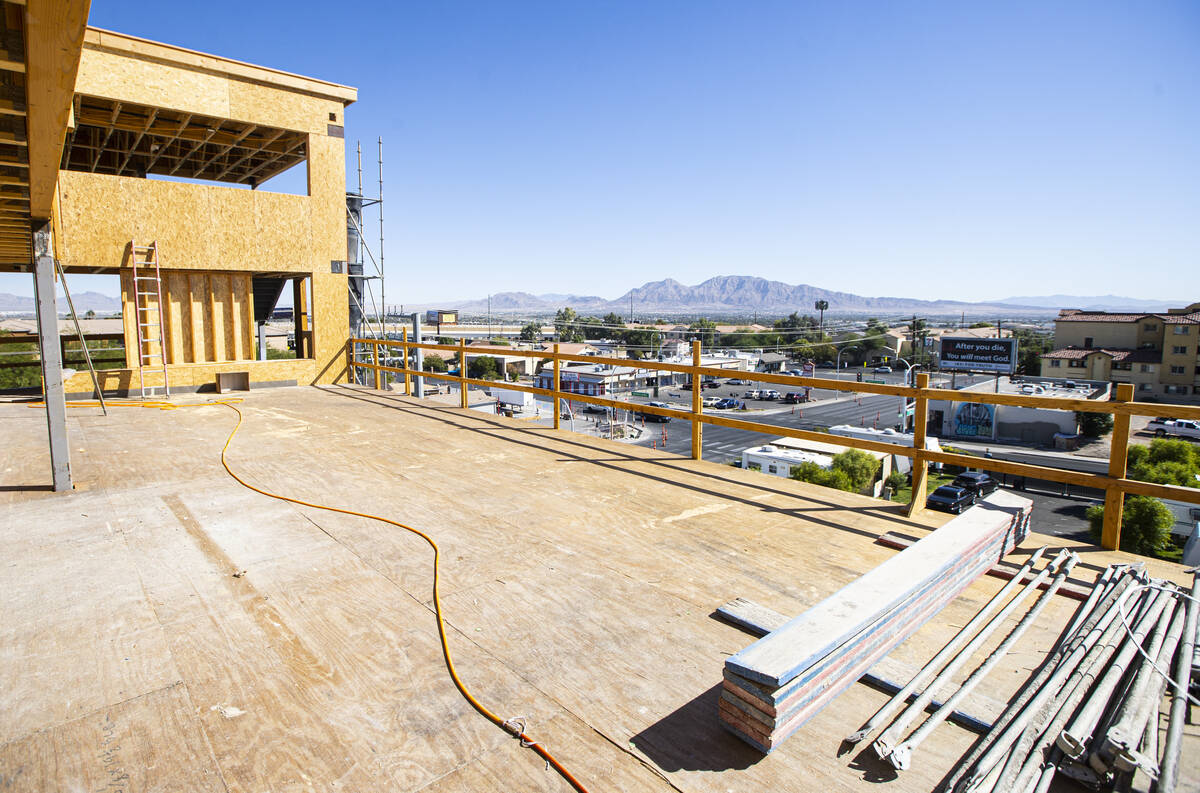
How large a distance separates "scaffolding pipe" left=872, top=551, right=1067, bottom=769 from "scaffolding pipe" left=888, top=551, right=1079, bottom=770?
0.01 meters

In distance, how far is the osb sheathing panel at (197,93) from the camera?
11102mm

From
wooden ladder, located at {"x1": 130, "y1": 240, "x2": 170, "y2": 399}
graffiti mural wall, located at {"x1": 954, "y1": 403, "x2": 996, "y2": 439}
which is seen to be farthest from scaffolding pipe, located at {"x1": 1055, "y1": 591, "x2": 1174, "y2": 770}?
graffiti mural wall, located at {"x1": 954, "y1": 403, "x2": 996, "y2": 439}

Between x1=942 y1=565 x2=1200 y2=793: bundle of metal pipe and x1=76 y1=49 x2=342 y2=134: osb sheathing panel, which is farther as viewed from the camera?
x1=76 y1=49 x2=342 y2=134: osb sheathing panel

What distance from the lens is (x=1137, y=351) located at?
58875 mm

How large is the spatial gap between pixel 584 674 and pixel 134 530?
3.80m

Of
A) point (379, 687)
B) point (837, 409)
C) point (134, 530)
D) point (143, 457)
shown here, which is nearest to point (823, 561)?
point (379, 687)

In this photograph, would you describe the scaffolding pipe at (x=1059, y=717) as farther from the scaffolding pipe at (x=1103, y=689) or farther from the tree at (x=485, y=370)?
the tree at (x=485, y=370)

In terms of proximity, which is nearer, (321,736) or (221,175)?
(321,736)

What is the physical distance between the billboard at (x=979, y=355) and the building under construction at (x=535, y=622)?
60693 millimetres

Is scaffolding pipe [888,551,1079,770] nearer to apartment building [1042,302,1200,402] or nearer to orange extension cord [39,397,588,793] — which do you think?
orange extension cord [39,397,588,793]

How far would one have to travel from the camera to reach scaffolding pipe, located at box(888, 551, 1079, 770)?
85.3 inches

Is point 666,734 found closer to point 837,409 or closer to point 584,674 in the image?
point 584,674

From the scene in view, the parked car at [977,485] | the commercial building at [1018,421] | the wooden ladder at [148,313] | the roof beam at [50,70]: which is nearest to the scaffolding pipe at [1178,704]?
the roof beam at [50,70]

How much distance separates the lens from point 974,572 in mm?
3576
